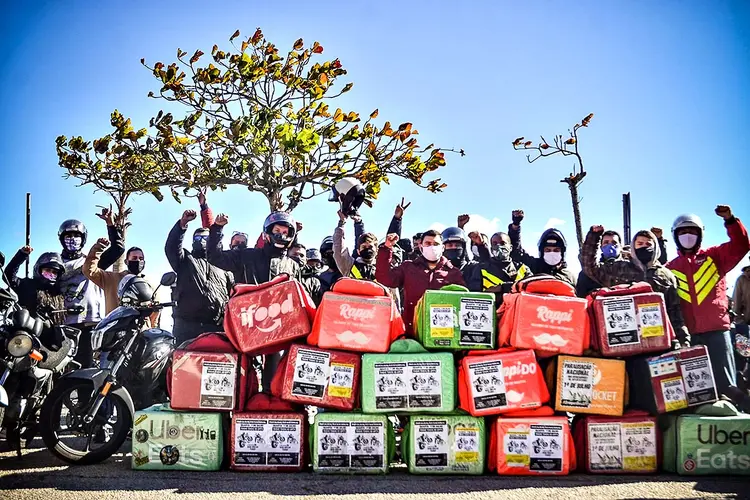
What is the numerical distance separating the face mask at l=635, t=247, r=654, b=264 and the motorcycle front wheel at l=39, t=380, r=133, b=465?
477 centimetres

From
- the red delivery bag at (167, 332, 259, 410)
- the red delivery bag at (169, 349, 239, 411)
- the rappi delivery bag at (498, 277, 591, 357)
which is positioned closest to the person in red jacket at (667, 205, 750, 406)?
the rappi delivery bag at (498, 277, 591, 357)

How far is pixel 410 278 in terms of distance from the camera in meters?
5.95

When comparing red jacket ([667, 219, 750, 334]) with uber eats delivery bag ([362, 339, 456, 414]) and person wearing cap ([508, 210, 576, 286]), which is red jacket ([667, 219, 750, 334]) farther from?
uber eats delivery bag ([362, 339, 456, 414])

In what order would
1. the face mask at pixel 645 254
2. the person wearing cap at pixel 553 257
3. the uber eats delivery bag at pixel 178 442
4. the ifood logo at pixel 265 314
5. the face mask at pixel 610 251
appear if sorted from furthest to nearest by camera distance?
1. the face mask at pixel 610 251
2. the person wearing cap at pixel 553 257
3. the face mask at pixel 645 254
4. the ifood logo at pixel 265 314
5. the uber eats delivery bag at pixel 178 442

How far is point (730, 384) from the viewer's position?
527 cm

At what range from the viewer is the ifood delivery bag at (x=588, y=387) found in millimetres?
4652

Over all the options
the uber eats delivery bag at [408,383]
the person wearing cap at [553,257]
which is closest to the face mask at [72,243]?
the uber eats delivery bag at [408,383]

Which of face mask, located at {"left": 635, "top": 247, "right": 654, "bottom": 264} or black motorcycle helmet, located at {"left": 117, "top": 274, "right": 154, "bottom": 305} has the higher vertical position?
face mask, located at {"left": 635, "top": 247, "right": 654, "bottom": 264}

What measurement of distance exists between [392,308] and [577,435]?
5.71 ft

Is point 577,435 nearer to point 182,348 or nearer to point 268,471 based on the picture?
point 268,471

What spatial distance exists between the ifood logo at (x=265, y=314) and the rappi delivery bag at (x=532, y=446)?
1818mm

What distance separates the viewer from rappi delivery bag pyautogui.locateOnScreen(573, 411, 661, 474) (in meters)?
4.64

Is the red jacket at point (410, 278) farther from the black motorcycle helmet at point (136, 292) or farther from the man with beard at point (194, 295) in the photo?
the black motorcycle helmet at point (136, 292)

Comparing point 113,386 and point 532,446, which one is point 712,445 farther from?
point 113,386
